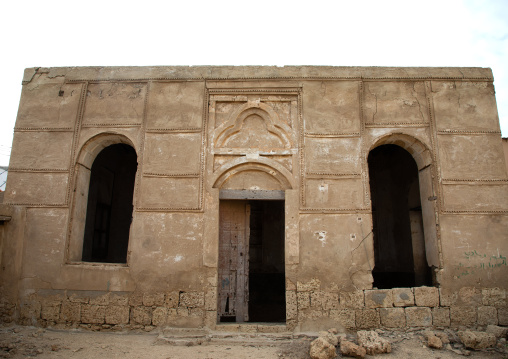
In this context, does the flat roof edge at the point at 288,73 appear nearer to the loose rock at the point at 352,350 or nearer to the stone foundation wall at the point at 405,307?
the stone foundation wall at the point at 405,307

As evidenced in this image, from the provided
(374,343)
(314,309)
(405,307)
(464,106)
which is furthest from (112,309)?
(464,106)

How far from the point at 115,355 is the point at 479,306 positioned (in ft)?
19.1

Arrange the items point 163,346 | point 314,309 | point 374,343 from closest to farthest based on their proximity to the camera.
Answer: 1. point 374,343
2. point 163,346
3. point 314,309

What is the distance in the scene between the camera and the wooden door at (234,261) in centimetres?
641

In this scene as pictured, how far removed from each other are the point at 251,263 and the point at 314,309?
13.7ft

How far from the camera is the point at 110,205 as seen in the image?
9.02 m

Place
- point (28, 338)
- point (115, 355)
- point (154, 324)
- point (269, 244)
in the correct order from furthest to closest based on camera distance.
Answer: point (269, 244)
point (154, 324)
point (28, 338)
point (115, 355)

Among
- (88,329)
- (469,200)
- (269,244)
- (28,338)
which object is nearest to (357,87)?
(469,200)

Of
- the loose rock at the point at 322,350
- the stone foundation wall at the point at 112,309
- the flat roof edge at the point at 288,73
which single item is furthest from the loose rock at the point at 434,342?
the flat roof edge at the point at 288,73

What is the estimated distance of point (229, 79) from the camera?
642 cm

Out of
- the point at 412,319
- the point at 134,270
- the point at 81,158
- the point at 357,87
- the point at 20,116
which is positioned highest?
the point at 357,87

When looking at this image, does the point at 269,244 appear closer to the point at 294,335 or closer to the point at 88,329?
the point at 294,335

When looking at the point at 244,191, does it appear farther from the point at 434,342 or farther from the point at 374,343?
the point at 434,342

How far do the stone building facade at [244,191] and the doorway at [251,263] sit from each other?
0.14ft
